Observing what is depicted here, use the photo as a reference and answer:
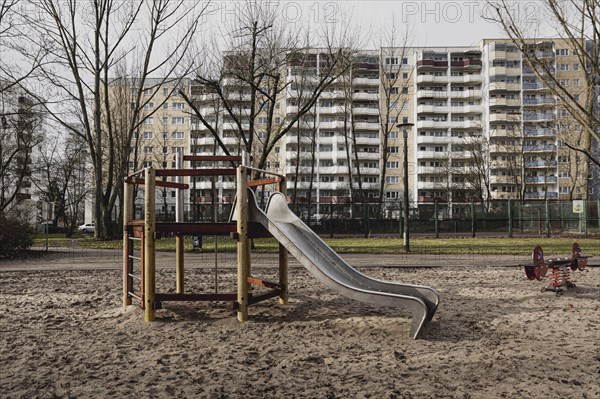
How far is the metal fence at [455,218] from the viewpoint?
29422 mm

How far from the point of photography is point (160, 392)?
11.8 ft

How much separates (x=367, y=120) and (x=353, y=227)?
50.6m

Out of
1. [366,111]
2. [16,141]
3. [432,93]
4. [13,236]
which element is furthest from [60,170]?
[432,93]

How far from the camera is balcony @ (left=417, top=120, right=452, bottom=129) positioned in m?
78.0

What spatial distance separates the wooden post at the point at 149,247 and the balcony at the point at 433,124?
248ft

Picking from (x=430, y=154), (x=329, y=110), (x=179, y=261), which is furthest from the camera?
(x=430, y=154)

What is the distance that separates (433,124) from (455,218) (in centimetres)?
5001

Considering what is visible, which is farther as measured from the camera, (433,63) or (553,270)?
(433,63)

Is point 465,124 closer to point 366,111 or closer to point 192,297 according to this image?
point 366,111

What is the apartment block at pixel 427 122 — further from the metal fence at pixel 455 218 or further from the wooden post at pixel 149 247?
the wooden post at pixel 149 247

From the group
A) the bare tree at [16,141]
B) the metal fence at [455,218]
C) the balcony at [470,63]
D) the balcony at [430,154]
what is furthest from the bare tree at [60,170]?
the balcony at [470,63]

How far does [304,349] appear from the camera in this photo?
4.72 m

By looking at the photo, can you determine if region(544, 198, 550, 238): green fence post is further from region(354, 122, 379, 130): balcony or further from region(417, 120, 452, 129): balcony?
region(417, 120, 452, 129): balcony

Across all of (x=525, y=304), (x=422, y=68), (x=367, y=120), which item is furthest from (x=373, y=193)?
(x=525, y=304)
